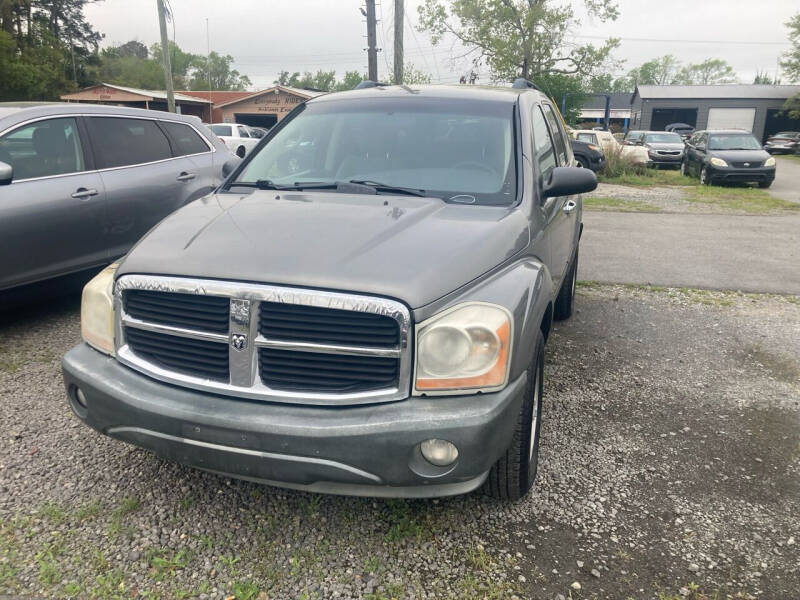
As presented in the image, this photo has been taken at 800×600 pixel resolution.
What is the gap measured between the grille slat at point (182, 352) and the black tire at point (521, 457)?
45.4 inches

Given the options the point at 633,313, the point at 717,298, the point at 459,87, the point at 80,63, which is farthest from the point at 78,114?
the point at 80,63

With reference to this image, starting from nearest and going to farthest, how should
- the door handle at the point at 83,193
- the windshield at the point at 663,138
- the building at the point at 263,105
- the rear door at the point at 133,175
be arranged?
the door handle at the point at 83,193
the rear door at the point at 133,175
the windshield at the point at 663,138
the building at the point at 263,105

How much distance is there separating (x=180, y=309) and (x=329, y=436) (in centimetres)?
78

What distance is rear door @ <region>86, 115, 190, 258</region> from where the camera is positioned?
5.29m

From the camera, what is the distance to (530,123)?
3678mm

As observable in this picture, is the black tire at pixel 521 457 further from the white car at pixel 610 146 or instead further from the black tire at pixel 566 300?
the white car at pixel 610 146

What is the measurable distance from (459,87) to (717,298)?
393 cm

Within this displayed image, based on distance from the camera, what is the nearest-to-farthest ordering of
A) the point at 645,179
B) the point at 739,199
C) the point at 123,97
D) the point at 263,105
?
the point at 739,199
the point at 645,179
the point at 123,97
the point at 263,105

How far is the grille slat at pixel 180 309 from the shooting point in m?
2.37

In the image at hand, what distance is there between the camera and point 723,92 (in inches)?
1960

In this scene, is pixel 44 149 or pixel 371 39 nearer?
pixel 44 149

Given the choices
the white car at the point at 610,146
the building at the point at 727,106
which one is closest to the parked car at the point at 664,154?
the white car at the point at 610,146

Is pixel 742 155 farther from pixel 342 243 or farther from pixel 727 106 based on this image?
pixel 727 106

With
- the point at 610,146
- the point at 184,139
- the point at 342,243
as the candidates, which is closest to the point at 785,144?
the point at 610,146
